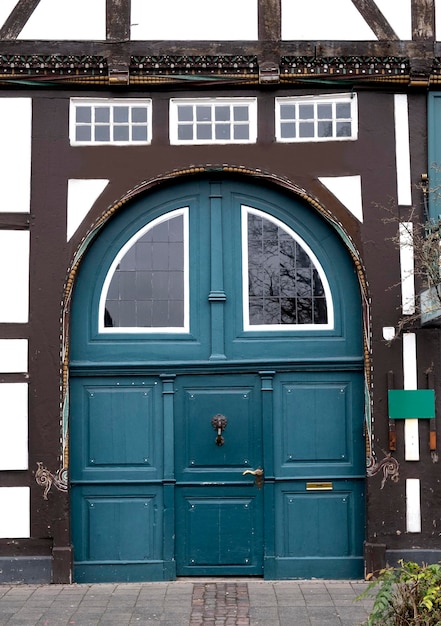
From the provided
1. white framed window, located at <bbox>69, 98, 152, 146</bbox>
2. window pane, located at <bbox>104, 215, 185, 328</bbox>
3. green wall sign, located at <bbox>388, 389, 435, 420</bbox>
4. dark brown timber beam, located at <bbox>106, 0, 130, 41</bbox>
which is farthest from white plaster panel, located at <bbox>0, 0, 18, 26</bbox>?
green wall sign, located at <bbox>388, 389, 435, 420</bbox>

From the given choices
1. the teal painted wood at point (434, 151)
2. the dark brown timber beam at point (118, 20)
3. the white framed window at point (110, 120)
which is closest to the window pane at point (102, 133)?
the white framed window at point (110, 120)

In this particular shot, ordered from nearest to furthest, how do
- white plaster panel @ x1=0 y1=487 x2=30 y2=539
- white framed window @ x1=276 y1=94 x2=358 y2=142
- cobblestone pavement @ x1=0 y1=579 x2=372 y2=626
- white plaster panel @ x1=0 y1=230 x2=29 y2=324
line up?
cobblestone pavement @ x1=0 y1=579 x2=372 y2=626
white plaster panel @ x1=0 y1=487 x2=30 y2=539
white plaster panel @ x1=0 y1=230 x2=29 y2=324
white framed window @ x1=276 y1=94 x2=358 y2=142

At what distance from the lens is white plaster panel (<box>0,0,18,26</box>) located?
8.71 m

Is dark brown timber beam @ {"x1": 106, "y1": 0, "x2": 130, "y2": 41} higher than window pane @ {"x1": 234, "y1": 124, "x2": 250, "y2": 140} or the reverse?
higher

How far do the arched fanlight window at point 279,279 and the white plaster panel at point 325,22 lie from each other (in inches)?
72.5

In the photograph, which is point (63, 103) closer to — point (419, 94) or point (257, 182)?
point (257, 182)

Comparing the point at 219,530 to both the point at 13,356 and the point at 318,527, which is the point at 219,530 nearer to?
the point at 318,527

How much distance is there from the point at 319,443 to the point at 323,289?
1.55m

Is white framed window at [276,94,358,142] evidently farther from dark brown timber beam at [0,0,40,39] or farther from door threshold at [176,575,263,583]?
door threshold at [176,575,263,583]

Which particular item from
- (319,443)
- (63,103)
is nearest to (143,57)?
(63,103)

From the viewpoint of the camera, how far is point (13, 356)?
28.0 feet

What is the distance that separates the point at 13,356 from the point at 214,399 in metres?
2.03

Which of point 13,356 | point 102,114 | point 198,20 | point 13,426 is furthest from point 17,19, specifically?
point 13,426

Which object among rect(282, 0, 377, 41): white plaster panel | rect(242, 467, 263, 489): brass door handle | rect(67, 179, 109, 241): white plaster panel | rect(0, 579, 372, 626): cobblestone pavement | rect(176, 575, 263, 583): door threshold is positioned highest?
rect(282, 0, 377, 41): white plaster panel
